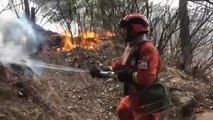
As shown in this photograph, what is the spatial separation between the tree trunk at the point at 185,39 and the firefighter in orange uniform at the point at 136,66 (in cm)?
918

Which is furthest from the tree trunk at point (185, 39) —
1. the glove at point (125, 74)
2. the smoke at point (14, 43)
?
the glove at point (125, 74)

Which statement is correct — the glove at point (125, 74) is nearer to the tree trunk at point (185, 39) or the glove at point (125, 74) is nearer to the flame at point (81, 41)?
the flame at point (81, 41)

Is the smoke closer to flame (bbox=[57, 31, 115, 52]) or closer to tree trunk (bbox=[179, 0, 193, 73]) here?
flame (bbox=[57, 31, 115, 52])

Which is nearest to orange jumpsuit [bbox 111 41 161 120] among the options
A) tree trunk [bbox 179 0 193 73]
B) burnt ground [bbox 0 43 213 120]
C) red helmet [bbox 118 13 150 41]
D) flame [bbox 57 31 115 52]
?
red helmet [bbox 118 13 150 41]

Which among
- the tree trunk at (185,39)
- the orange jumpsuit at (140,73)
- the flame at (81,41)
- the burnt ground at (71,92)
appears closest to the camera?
the orange jumpsuit at (140,73)

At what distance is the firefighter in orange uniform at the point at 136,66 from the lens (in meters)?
6.00

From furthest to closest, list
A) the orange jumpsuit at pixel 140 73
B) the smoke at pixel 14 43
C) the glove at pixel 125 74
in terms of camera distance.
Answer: the smoke at pixel 14 43
the glove at pixel 125 74
the orange jumpsuit at pixel 140 73

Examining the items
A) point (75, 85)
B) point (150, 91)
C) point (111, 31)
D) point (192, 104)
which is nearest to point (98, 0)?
point (111, 31)

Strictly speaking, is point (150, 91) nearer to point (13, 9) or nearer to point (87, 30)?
point (87, 30)

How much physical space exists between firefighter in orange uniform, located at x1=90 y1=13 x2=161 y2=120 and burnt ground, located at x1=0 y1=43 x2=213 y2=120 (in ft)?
5.24

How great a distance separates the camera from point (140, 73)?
19.6 ft

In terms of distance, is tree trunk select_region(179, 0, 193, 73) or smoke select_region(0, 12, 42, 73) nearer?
smoke select_region(0, 12, 42, 73)

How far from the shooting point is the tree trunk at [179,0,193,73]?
51.3 ft

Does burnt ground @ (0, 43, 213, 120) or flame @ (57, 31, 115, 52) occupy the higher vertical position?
flame @ (57, 31, 115, 52)
